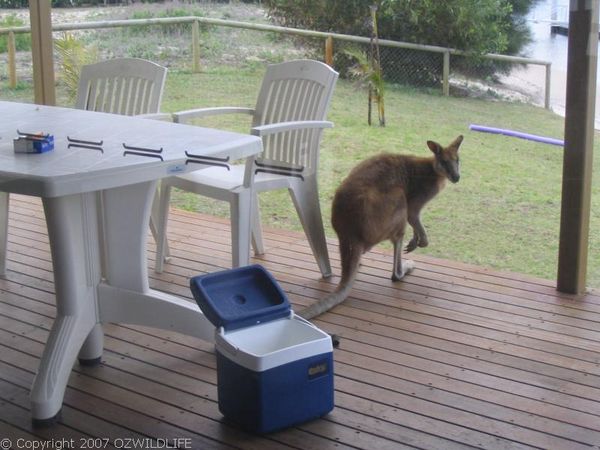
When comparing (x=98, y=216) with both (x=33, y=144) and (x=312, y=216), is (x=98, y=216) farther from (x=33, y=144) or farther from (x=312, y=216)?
(x=312, y=216)

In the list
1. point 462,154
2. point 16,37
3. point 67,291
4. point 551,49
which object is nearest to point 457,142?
point 462,154

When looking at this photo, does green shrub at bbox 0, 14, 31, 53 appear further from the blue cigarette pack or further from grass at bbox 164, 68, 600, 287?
the blue cigarette pack

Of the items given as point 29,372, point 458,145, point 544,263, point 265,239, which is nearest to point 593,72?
point 458,145

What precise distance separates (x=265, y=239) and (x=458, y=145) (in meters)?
1.04

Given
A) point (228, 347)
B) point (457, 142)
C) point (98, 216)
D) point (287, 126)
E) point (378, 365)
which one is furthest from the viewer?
point (457, 142)

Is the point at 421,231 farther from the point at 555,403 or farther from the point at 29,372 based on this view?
the point at 29,372

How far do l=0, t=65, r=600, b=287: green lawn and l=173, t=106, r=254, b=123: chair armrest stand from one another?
0.14 ft

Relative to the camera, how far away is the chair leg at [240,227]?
349 cm

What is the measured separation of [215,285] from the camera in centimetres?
285

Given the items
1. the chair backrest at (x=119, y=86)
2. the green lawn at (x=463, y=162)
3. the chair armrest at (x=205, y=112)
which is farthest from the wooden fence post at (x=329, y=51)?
the chair backrest at (x=119, y=86)

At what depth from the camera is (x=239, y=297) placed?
2.86 metres

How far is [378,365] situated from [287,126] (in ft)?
Result: 3.55

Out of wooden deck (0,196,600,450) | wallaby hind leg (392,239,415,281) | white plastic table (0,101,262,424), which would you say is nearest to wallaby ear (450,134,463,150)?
wallaby hind leg (392,239,415,281)

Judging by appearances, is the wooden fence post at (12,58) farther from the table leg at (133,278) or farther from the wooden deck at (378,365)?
the table leg at (133,278)
